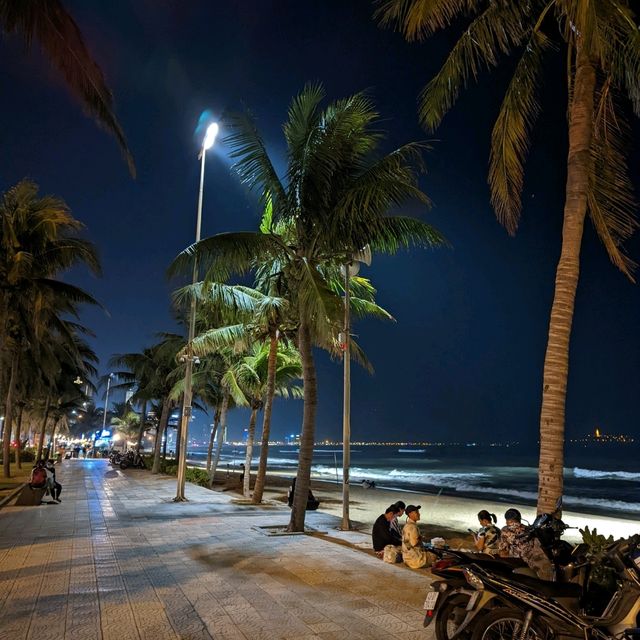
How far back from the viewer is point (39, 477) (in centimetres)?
1633

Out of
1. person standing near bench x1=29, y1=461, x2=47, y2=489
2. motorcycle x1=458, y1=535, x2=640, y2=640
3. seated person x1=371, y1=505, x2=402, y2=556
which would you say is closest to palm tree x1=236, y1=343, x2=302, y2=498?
person standing near bench x1=29, y1=461, x2=47, y2=489

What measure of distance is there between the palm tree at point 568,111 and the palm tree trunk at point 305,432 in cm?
478

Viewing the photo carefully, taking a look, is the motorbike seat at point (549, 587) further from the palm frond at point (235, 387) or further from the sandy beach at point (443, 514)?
the palm frond at point (235, 387)

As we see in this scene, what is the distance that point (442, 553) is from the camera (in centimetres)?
507

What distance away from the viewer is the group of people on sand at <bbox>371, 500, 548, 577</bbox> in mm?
5895

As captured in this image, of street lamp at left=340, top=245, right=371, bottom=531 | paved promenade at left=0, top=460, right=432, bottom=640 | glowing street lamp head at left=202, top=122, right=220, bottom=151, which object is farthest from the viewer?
glowing street lamp head at left=202, top=122, right=220, bottom=151

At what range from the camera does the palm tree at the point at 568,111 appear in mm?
6879

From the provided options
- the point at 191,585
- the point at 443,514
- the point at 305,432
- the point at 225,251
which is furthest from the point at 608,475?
the point at 191,585

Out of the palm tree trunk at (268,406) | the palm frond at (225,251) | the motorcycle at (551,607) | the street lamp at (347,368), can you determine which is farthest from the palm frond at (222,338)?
the motorcycle at (551,607)

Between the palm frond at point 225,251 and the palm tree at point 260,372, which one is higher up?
the palm frond at point 225,251

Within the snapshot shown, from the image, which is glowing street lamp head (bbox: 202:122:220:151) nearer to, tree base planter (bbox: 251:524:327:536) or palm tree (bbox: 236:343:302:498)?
palm tree (bbox: 236:343:302:498)

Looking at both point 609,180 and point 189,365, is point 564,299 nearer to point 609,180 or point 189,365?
point 609,180

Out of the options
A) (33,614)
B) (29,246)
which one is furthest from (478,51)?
(29,246)

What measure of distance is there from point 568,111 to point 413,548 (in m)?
6.86
